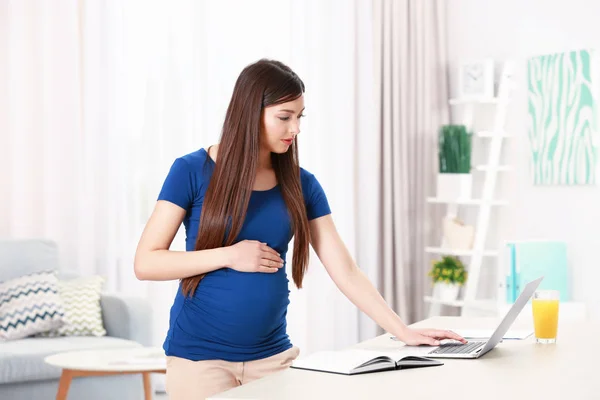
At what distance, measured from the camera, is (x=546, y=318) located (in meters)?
2.25

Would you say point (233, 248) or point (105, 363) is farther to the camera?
point (105, 363)

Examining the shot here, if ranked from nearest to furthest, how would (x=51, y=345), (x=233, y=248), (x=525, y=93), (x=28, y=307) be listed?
1. (x=233, y=248)
2. (x=51, y=345)
3. (x=28, y=307)
4. (x=525, y=93)

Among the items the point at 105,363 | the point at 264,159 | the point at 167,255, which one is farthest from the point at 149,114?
the point at 167,255

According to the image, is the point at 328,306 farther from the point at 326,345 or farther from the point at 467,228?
the point at 467,228

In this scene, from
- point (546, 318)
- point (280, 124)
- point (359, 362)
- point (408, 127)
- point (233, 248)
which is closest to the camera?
point (359, 362)

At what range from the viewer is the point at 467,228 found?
507 centimetres

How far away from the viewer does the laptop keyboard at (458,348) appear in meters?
2.08

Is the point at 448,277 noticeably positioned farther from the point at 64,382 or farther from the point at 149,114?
the point at 64,382

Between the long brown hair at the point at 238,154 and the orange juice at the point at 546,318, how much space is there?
2.51 feet

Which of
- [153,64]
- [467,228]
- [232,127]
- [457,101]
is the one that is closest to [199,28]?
[153,64]

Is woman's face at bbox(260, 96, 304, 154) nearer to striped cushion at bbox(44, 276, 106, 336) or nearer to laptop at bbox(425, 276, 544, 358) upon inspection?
laptop at bbox(425, 276, 544, 358)

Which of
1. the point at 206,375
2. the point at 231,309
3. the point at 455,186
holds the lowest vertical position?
the point at 206,375

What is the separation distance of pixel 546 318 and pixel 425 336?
1.00 ft

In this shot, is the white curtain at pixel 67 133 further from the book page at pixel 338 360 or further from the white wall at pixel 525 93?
the book page at pixel 338 360
